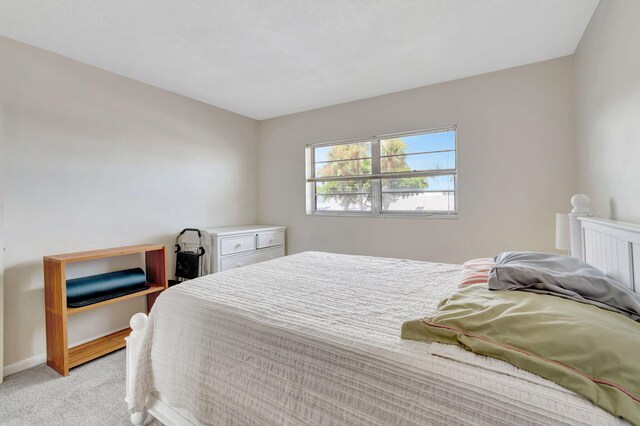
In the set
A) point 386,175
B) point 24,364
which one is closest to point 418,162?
point 386,175

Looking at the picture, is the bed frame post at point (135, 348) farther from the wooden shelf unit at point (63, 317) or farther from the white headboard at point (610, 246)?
the white headboard at point (610, 246)

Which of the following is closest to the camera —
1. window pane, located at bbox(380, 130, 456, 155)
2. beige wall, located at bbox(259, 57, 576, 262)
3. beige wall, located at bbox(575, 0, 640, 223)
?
beige wall, located at bbox(575, 0, 640, 223)

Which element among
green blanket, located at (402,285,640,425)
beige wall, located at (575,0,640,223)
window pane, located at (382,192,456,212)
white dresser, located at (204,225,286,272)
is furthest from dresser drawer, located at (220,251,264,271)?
beige wall, located at (575,0,640,223)

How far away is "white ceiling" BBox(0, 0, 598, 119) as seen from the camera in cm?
178

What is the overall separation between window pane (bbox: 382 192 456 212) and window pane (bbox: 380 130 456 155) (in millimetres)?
480

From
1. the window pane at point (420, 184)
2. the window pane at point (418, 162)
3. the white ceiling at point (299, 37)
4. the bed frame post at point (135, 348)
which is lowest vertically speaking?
the bed frame post at point (135, 348)

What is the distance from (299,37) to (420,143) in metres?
1.71

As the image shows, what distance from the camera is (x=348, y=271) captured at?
1971mm

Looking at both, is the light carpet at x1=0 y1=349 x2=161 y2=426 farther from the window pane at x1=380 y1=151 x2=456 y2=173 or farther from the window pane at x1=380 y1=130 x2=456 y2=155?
the window pane at x1=380 y1=130 x2=456 y2=155

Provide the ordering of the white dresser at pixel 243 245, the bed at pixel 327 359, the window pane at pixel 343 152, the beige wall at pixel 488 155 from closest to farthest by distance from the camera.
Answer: the bed at pixel 327 359
the beige wall at pixel 488 155
the white dresser at pixel 243 245
the window pane at pixel 343 152

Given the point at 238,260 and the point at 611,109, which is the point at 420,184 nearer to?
the point at 611,109

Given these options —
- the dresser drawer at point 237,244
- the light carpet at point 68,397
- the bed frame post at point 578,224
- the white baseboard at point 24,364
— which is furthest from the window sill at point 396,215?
the white baseboard at point 24,364

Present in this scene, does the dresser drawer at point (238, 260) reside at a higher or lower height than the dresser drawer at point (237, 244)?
lower

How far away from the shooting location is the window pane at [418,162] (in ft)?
9.75
